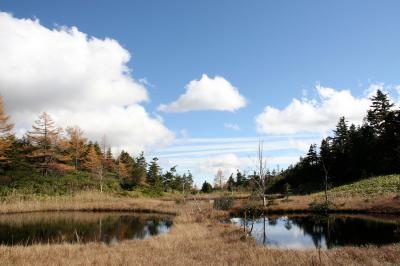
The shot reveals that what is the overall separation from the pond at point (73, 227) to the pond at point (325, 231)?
9642mm

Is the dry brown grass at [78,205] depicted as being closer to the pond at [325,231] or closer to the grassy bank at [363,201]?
the grassy bank at [363,201]

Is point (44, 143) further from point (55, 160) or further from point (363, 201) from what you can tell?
point (363, 201)

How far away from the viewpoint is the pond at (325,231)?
2450 centimetres

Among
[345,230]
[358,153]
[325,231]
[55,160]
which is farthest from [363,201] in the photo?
[55,160]

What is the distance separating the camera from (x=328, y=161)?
261ft

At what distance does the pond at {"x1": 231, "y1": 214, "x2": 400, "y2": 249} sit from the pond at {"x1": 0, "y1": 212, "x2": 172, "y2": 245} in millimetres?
9642

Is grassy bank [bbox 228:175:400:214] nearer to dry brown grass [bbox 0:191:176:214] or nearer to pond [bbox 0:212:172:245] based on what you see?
dry brown grass [bbox 0:191:176:214]

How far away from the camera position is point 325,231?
3030 centimetres

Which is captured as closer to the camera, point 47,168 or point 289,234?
point 289,234

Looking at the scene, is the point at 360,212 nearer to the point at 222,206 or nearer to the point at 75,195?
the point at 222,206

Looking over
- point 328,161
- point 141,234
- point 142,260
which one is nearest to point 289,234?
point 141,234

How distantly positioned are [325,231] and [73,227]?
23080mm

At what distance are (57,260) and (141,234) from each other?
1470 cm

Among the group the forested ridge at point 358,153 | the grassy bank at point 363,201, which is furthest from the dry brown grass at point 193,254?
the forested ridge at point 358,153
